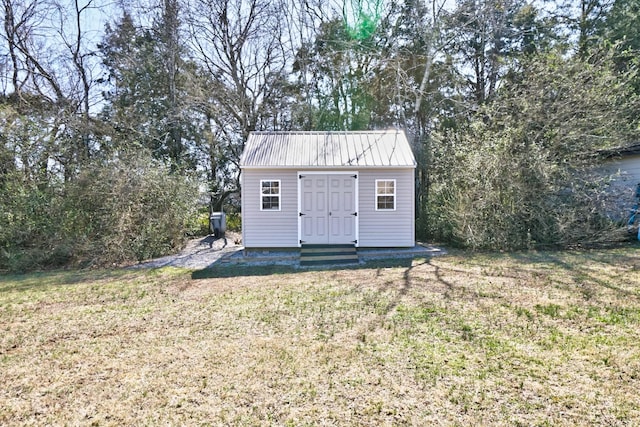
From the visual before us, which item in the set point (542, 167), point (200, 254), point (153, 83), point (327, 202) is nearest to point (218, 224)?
point (200, 254)

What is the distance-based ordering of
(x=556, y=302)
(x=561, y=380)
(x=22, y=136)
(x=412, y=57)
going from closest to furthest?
(x=561, y=380)
(x=556, y=302)
(x=22, y=136)
(x=412, y=57)

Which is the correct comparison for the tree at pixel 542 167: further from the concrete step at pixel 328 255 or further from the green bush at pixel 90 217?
the green bush at pixel 90 217

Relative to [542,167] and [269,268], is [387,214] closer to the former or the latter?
[269,268]

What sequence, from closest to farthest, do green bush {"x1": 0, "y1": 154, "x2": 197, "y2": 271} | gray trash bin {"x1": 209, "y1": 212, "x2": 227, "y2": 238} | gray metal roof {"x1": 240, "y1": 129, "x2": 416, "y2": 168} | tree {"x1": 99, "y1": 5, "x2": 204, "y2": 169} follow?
green bush {"x1": 0, "y1": 154, "x2": 197, "y2": 271}, gray metal roof {"x1": 240, "y1": 129, "x2": 416, "y2": 168}, gray trash bin {"x1": 209, "y1": 212, "x2": 227, "y2": 238}, tree {"x1": 99, "y1": 5, "x2": 204, "y2": 169}

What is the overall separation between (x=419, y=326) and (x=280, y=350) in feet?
5.34

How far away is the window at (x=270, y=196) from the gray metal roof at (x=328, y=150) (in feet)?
1.74

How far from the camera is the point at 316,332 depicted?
3982 millimetres

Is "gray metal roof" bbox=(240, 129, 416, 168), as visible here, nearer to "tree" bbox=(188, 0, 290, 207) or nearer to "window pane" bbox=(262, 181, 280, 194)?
"window pane" bbox=(262, 181, 280, 194)

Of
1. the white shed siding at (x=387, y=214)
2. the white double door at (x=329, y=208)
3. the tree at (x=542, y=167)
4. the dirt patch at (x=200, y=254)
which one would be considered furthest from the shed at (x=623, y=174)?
the dirt patch at (x=200, y=254)

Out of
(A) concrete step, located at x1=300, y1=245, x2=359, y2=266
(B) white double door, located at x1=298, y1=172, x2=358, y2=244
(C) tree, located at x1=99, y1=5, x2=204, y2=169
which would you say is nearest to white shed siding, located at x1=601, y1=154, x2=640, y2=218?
(B) white double door, located at x1=298, y1=172, x2=358, y2=244

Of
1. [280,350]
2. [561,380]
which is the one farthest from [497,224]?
[280,350]

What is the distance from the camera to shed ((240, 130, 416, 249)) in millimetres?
9484

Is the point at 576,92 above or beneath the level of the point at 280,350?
above

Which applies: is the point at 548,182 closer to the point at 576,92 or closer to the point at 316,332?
the point at 576,92
